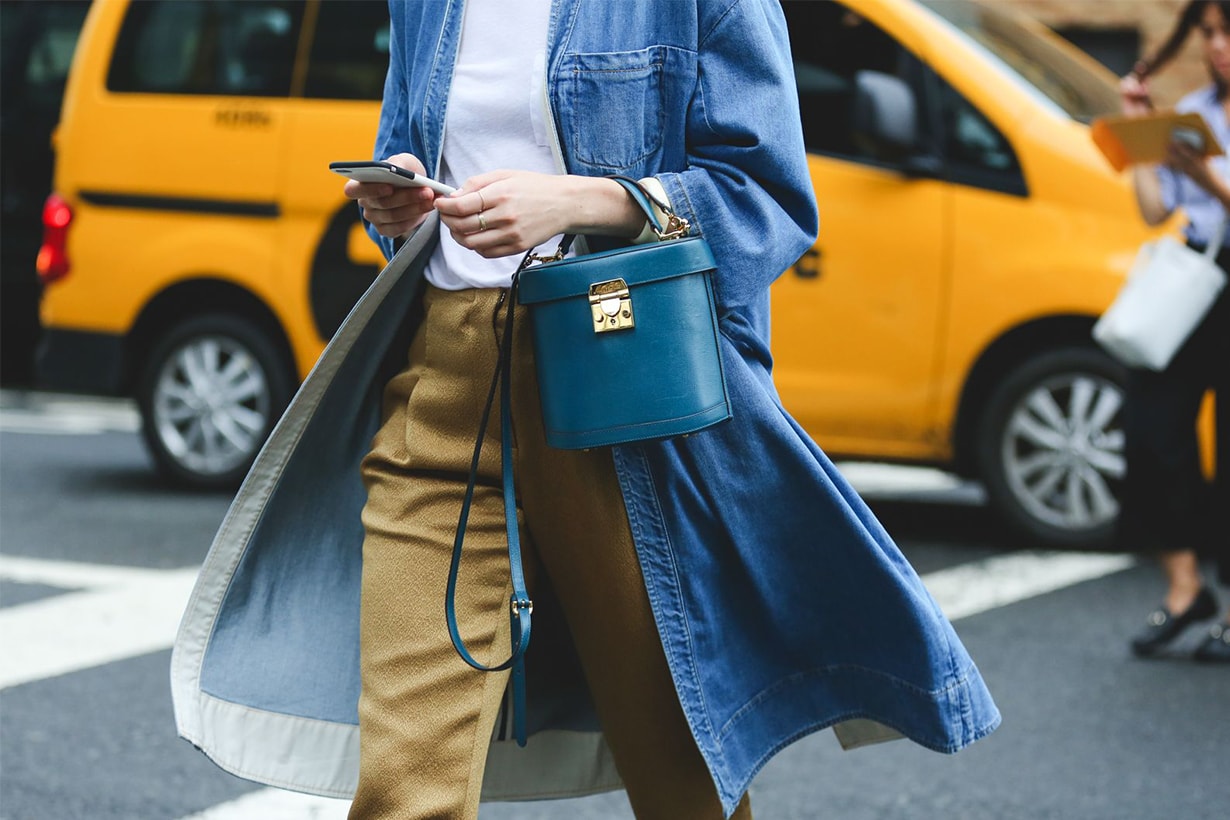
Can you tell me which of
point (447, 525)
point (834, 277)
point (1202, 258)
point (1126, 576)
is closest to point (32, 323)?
point (834, 277)

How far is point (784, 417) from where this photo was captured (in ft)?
7.21

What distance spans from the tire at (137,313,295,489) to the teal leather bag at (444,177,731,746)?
18.2 ft

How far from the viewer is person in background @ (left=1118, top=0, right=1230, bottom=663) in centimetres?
498

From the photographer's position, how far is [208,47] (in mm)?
7512

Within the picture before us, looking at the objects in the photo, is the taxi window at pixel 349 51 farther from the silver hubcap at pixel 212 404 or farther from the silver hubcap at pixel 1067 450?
the silver hubcap at pixel 1067 450

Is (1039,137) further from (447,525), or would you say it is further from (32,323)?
(32,323)

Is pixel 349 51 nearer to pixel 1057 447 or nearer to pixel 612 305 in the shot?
pixel 1057 447

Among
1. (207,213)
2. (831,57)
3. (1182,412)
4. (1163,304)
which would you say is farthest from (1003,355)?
(207,213)

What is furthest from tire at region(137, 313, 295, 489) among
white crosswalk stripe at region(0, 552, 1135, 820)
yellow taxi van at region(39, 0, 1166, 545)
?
white crosswalk stripe at region(0, 552, 1135, 820)

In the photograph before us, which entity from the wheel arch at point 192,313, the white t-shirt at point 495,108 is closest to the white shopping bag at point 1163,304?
the white t-shirt at point 495,108

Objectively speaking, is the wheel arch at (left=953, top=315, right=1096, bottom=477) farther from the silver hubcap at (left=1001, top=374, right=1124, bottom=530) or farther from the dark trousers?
the dark trousers

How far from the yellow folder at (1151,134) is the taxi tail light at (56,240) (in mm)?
4377

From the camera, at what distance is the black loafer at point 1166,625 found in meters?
5.00

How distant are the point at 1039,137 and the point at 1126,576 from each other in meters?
1.47
